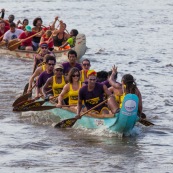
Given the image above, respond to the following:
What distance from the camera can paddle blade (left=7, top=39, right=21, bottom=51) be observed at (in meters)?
26.2


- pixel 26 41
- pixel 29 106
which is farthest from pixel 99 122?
pixel 26 41

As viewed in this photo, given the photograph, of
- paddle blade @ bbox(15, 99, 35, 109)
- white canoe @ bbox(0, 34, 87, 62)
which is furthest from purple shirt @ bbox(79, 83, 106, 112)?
white canoe @ bbox(0, 34, 87, 62)

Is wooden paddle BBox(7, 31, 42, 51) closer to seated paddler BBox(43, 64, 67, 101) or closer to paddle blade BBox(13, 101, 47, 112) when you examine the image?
paddle blade BBox(13, 101, 47, 112)

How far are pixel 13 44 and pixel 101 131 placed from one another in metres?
11.9

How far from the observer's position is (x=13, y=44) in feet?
86.4

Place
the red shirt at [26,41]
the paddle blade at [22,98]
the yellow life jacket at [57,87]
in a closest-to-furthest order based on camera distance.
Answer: the yellow life jacket at [57,87], the paddle blade at [22,98], the red shirt at [26,41]

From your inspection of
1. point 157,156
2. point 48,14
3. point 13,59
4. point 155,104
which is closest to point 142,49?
point 13,59

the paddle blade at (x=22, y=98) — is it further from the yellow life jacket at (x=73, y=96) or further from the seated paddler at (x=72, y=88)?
the yellow life jacket at (x=73, y=96)

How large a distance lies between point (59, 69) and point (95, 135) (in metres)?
2.07

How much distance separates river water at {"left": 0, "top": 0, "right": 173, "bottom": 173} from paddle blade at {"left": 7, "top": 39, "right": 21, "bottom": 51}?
0.69 metres

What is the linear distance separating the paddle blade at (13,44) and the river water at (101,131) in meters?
0.69

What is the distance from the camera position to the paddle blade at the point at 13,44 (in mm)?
26156

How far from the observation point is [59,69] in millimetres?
16516

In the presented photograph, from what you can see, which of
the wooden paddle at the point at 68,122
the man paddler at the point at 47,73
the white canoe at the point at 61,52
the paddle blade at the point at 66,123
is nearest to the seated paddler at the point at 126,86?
the wooden paddle at the point at 68,122
